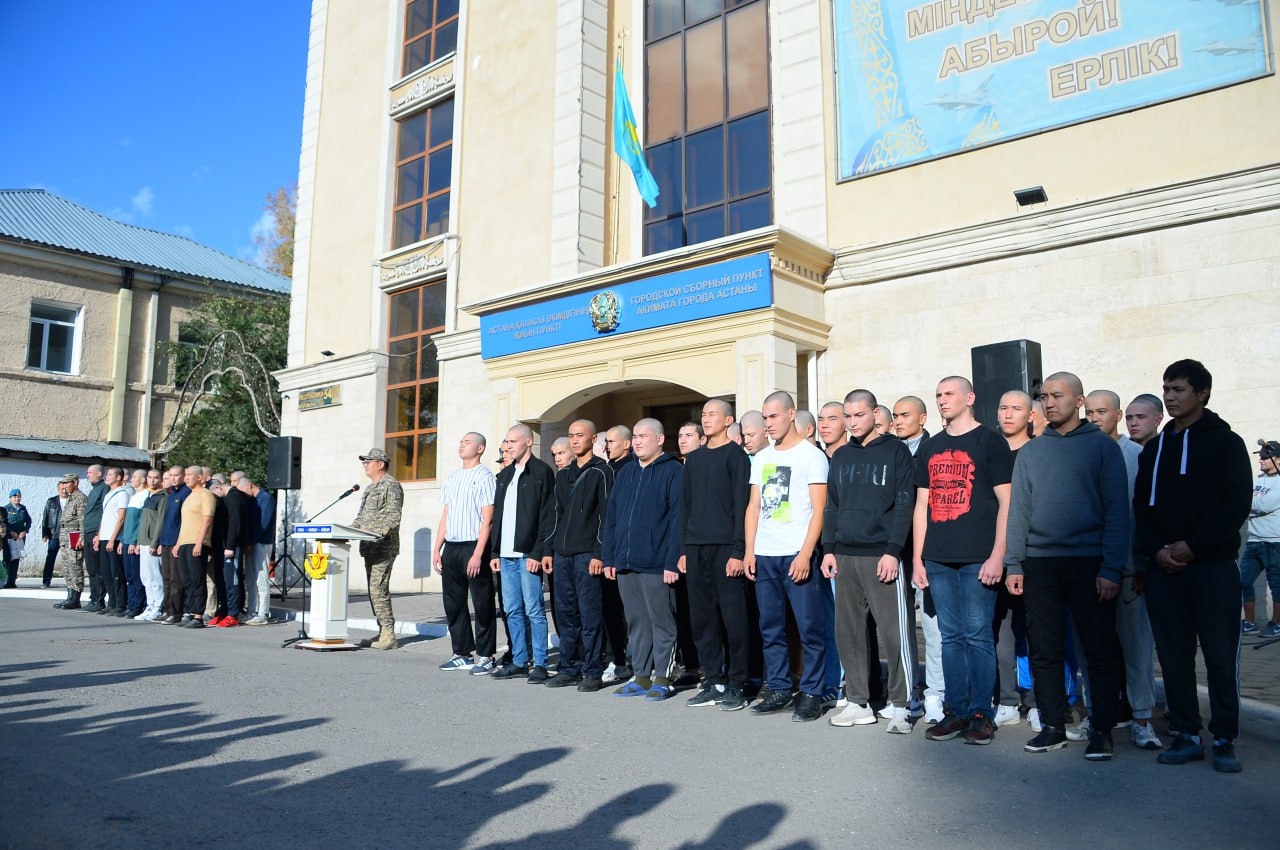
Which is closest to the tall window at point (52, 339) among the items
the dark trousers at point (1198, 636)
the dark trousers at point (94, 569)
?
the dark trousers at point (94, 569)

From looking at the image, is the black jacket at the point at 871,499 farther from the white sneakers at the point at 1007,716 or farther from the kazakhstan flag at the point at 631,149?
the kazakhstan flag at the point at 631,149

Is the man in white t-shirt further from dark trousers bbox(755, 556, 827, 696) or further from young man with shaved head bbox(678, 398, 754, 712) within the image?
young man with shaved head bbox(678, 398, 754, 712)

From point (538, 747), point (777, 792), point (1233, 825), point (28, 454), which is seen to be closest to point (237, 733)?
point (538, 747)

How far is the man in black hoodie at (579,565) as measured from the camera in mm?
7562

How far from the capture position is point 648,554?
7160 mm

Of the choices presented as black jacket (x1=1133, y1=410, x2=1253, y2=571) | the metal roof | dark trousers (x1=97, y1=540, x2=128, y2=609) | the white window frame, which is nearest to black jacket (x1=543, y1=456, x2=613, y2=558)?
black jacket (x1=1133, y1=410, x2=1253, y2=571)

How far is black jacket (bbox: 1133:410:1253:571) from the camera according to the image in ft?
15.6

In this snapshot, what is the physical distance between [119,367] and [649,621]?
1007 inches

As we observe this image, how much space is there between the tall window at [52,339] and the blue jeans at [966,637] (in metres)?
27.7

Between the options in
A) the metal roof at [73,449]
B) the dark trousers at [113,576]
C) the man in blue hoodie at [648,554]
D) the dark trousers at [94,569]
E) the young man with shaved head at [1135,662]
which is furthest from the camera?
the metal roof at [73,449]

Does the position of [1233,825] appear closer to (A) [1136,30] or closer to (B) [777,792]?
(B) [777,792]

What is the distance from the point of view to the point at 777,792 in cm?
430

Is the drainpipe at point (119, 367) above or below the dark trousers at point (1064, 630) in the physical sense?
above

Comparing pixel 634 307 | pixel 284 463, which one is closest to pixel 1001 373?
pixel 634 307
